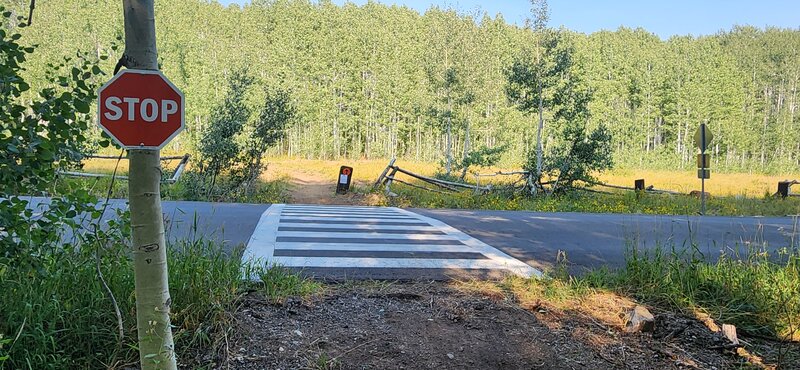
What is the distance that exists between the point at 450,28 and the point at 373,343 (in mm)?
29542

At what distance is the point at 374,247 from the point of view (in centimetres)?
658

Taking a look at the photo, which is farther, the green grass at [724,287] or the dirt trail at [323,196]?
the dirt trail at [323,196]

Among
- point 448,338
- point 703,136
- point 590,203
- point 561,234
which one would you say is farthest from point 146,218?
point 590,203

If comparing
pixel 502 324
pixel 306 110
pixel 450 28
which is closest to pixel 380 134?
pixel 306 110

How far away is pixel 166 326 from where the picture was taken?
217cm

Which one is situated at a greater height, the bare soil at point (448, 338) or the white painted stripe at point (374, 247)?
the white painted stripe at point (374, 247)

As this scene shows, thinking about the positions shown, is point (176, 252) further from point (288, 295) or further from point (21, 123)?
point (21, 123)

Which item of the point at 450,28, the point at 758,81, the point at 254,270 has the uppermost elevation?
the point at 758,81

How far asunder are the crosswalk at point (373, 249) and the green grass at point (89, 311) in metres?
1.46

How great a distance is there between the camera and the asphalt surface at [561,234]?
6.28 m

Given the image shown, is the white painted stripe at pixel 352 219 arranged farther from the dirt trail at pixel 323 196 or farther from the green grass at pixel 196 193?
the dirt trail at pixel 323 196

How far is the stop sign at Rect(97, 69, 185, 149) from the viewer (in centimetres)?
202

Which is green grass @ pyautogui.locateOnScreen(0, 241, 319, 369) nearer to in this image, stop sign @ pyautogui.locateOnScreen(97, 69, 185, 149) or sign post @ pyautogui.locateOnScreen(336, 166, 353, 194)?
stop sign @ pyautogui.locateOnScreen(97, 69, 185, 149)

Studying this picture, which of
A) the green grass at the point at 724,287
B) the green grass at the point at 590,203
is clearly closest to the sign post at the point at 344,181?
the green grass at the point at 590,203
